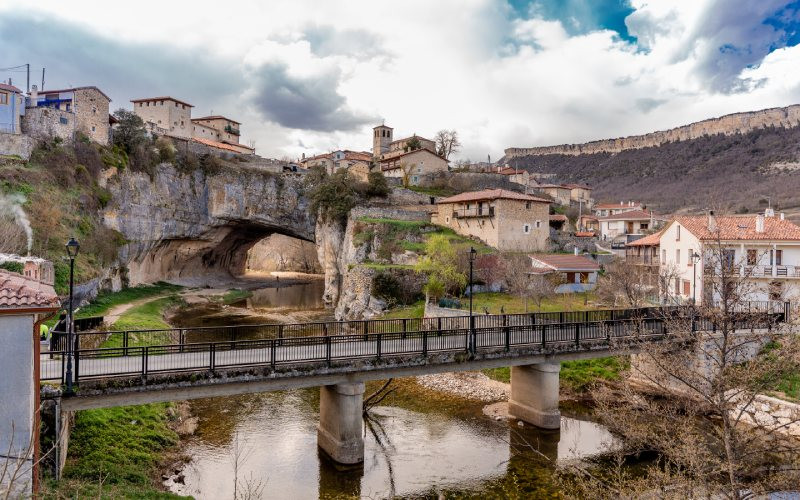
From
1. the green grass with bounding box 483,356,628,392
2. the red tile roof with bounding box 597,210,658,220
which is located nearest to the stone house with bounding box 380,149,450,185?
the red tile roof with bounding box 597,210,658,220

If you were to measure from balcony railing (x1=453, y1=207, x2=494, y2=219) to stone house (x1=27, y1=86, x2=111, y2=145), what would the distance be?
128 ft

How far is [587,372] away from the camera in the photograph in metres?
26.3

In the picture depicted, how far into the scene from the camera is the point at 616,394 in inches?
930

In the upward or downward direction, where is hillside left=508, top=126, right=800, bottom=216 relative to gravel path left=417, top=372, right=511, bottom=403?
upward

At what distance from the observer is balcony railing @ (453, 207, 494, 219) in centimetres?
5155

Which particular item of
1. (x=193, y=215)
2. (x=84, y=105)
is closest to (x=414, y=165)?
(x=193, y=215)

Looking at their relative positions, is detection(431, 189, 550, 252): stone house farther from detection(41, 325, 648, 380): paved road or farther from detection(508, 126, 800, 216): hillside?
detection(508, 126, 800, 216): hillside

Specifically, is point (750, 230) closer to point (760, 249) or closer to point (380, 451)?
point (760, 249)

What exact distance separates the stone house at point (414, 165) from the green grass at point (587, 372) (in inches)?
1880

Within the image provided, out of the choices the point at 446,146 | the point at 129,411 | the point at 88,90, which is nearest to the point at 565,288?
the point at 129,411

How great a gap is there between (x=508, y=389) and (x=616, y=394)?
209 inches

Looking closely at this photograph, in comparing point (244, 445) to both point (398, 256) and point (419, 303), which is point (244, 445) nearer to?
point (419, 303)

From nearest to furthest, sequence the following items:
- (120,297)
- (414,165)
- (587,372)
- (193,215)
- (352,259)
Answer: (587,372)
(120,297)
(352,259)
(193,215)
(414,165)

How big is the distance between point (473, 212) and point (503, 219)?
345 cm
